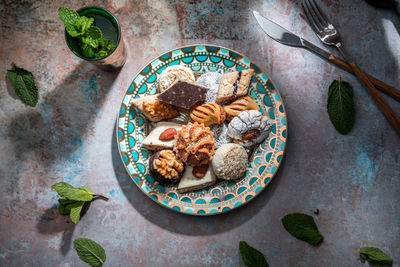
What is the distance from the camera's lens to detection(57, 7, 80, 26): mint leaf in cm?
197

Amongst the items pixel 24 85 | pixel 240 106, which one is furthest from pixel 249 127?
pixel 24 85

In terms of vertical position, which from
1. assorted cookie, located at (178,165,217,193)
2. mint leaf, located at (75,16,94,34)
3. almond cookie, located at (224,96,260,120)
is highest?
mint leaf, located at (75,16,94,34)

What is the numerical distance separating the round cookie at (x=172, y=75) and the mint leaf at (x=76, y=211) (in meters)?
1.03

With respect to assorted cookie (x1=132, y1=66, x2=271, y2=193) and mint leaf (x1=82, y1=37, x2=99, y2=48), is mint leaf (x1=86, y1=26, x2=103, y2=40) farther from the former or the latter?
assorted cookie (x1=132, y1=66, x2=271, y2=193)

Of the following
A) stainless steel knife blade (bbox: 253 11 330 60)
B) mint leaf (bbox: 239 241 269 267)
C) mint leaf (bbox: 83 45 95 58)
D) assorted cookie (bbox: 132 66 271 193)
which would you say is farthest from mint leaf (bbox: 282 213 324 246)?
mint leaf (bbox: 83 45 95 58)

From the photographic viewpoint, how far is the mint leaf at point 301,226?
2.17m

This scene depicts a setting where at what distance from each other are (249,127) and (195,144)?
0.38m

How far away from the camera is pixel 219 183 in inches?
84.0

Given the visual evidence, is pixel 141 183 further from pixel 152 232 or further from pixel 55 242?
pixel 55 242

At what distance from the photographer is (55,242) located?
2262mm

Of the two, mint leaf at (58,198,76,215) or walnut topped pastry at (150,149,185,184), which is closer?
walnut topped pastry at (150,149,185,184)

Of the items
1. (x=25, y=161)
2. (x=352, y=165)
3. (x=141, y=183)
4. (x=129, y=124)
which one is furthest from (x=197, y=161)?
(x=25, y=161)

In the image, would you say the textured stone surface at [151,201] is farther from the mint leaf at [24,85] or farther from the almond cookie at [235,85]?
the almond cookie at [235,85]

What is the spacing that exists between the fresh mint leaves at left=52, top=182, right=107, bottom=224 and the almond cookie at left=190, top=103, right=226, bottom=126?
0.96 m
